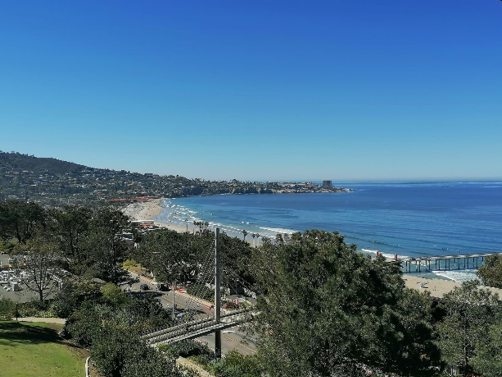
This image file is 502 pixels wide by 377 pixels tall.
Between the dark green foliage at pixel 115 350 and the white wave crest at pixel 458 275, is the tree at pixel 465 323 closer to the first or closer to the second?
the dark green foliage at pixel 115 350

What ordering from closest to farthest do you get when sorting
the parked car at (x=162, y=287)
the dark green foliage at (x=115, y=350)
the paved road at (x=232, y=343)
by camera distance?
1. the dark green foliage at (x=115, y=350)
2. the paved road at (x=232, y=343)
3. the parked car at (x=162, y=287)

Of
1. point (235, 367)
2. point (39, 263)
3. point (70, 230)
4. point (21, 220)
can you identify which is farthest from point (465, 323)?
point (21, 220)

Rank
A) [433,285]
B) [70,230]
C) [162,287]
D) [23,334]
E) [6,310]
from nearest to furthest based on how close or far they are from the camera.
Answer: [23,334]
[6,310]
[162,287]
[70,230]
[433,285]

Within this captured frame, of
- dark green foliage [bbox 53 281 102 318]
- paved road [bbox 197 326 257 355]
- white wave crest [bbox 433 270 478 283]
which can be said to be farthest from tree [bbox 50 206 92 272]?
white wave crest [bbox 433 270 478 283]

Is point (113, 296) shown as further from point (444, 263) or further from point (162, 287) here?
point (444, 263)

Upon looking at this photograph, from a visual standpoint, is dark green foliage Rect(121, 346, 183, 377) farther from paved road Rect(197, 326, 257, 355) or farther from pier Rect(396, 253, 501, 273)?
pier Rect(396, 253, 501, 273)

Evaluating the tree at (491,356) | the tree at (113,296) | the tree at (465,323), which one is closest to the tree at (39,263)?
the tree at (113,296)
